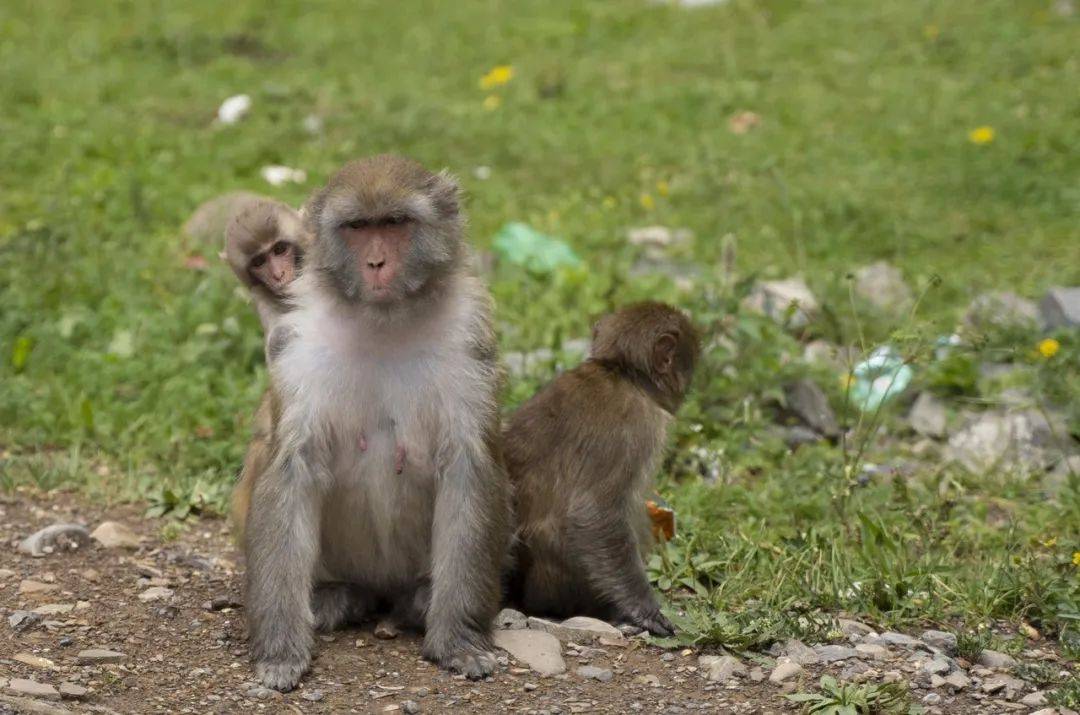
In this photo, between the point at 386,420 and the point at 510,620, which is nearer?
the point at 386,420

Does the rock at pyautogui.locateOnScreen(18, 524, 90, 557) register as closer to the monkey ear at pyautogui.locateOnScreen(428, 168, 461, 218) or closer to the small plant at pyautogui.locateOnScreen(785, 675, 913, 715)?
the monkey ear at pyautogui.locateOnScreen(428, 168, 461, 218)

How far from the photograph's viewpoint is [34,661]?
469 centimetres

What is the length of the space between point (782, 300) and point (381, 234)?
13.6 ft

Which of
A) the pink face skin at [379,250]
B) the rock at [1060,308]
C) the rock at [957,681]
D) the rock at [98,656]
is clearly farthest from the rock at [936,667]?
the rock at [1060,308]

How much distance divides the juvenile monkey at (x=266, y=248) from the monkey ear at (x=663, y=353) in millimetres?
1518

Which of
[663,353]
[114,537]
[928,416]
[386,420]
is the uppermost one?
[663,353]

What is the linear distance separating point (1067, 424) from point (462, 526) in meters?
3.42

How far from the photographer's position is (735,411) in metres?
7.20

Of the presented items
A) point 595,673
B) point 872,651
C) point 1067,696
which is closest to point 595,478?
point 595,673

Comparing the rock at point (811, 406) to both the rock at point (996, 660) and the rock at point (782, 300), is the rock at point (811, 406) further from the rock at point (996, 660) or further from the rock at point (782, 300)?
the rock at point (996, 660)

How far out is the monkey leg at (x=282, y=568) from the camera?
4.80m

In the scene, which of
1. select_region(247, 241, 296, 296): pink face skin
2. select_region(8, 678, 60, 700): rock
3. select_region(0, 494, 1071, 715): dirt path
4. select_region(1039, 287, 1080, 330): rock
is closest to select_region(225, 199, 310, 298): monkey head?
select_region(247, 241, 296, 296): pink face skin

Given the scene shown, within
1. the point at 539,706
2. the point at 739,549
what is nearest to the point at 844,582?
the point at 739,549

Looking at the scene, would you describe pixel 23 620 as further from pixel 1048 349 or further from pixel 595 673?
pixel 1048 349
